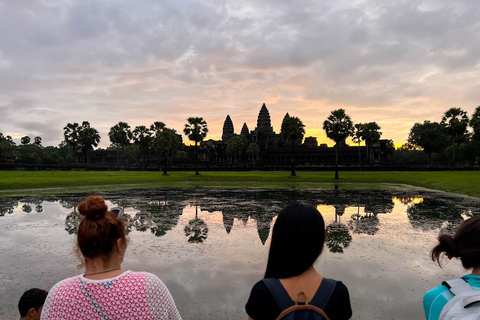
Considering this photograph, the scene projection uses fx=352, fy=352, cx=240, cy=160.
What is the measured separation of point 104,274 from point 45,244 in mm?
9396

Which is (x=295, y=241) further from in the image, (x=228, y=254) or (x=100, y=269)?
(x=228, y=254)

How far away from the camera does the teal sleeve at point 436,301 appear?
2301mm

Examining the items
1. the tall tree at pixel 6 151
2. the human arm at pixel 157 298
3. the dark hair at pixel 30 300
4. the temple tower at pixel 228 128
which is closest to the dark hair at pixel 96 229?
the human arm at pixel 157 298

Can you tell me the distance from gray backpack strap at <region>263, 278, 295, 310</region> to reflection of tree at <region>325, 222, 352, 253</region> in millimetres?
7721

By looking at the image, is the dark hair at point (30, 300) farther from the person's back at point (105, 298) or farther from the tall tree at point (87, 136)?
the tall tree at point (87, 136)

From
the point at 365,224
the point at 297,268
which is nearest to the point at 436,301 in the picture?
the point at 297,268

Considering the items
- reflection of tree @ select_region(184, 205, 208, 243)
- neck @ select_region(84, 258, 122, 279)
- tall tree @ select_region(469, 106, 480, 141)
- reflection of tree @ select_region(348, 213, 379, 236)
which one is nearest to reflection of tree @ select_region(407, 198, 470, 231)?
reflection of tree @ select_region(348, 213, 379, 236)

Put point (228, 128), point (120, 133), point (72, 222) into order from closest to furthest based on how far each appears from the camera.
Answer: point (72, 222)
point (120, 133)
point (228, 128)

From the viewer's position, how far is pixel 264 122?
14775cm

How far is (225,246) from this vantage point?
32.8 feet

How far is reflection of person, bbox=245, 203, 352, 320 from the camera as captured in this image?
83.9 inches

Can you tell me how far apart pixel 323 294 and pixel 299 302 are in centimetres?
17

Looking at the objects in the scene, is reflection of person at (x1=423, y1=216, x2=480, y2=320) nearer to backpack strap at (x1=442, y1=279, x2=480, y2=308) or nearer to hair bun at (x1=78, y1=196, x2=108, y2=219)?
backpack strap at (x1=442, y1=279, x2=480, y2=308)

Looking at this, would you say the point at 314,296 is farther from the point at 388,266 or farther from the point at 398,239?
the point at 398,239
